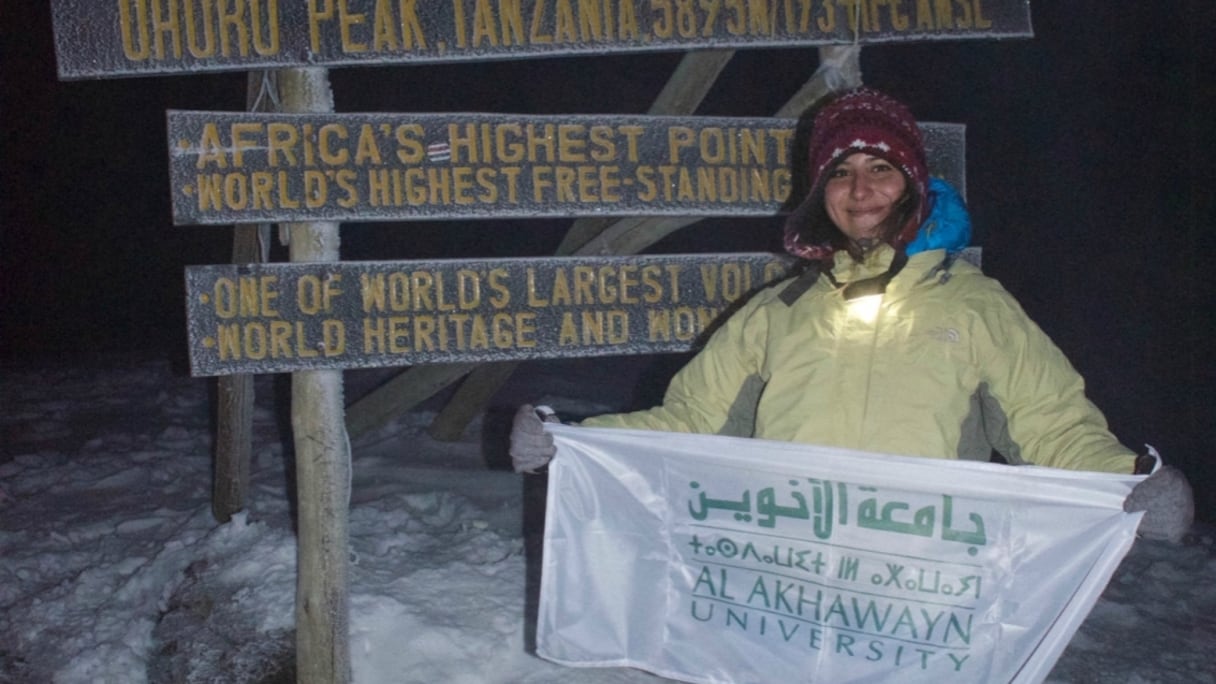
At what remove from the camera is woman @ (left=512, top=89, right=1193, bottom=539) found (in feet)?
6.83

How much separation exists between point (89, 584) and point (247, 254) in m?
1.82

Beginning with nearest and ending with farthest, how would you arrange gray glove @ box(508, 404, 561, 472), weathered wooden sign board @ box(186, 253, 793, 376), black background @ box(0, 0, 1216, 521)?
1. gray glove @ box(508, 404, 561, 472)
2. weathered wooden sign board @ box(186, 253, 793, 376)
3. black background @ box(0, 0, 1216, 521)

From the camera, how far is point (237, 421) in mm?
4250

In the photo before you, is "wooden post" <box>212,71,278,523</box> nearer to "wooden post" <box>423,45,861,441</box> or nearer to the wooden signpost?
the wooden signpost

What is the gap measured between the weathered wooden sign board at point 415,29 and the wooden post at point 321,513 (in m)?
0.21

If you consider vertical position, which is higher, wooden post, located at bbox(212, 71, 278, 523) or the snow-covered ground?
wooden post, located at bbox(212, 71, 278, 523)

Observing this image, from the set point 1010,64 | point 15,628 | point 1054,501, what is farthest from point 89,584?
point 1010,64

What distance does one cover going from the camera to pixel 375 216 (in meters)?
3.08

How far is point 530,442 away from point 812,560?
83 cm

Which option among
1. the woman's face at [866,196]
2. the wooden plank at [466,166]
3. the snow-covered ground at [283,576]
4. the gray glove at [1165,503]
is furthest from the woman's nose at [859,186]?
the snow-covered ground at [283,576]

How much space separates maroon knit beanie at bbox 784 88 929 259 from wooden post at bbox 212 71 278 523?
216cm

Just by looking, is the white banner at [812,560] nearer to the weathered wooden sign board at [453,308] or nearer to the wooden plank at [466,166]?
the weathered wooden sign board at [453,308]

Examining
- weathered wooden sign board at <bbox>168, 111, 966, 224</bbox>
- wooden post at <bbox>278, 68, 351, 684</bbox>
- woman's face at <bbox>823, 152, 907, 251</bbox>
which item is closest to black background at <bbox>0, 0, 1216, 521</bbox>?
weathered wooden sign board at <bbox>168, 111, 966, 224</bbox>

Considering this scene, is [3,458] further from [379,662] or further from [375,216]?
[375,216]
